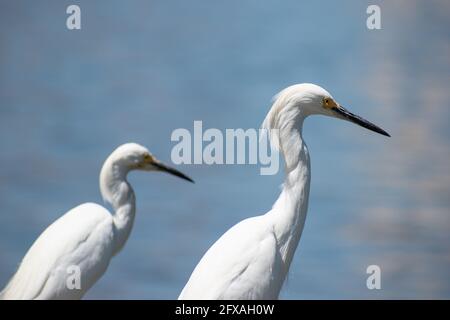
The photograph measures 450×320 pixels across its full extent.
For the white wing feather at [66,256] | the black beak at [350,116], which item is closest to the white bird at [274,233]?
the black beak at [350,116]

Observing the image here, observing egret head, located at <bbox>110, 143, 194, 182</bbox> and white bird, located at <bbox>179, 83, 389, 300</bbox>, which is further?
egret head, located at <bbox>110, 143, 194, 182</bbox>

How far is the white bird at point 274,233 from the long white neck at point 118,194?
826 mm

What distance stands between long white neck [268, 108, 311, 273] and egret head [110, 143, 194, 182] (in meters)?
0.93

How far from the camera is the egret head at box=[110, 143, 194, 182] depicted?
5035 mm

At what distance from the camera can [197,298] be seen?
13.5 ft

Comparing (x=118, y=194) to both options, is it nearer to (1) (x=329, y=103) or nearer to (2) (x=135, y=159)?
(2) (x=135, y=159)

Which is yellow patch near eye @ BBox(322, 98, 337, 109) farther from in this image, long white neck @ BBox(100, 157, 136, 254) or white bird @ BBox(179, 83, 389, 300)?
long white neck @ BBox(100, 157, 136, 254)

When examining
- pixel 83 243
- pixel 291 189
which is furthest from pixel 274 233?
pixel 83 243

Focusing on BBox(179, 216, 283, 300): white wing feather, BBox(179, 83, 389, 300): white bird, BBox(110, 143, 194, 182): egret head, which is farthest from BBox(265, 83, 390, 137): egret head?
BBox(110, 143, 194, 182): egret head

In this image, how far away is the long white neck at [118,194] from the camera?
5.00 m

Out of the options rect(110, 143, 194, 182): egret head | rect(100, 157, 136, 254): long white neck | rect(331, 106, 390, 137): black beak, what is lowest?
rect(100, 157, 136, 254): long white neck
